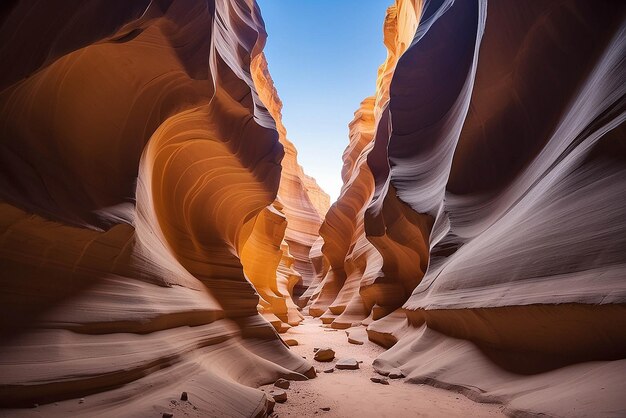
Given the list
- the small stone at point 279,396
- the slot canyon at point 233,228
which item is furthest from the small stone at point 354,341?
the small stone at point 279,396

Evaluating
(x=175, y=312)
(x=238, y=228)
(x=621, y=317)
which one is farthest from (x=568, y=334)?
A: (x=238, y=228)

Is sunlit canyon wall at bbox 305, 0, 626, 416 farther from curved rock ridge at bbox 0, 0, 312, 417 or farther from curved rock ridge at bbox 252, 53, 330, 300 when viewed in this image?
curved rock ridge at bbox 252, 53, 330, 300

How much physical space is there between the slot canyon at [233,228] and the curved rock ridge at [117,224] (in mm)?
18

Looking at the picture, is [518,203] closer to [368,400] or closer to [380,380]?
[380,380]

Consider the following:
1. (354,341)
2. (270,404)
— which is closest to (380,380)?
(270,404)

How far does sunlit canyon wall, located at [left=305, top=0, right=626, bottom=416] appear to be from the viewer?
9.04 ft

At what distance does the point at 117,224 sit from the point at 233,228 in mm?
4494

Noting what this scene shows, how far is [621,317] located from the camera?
7.95ft

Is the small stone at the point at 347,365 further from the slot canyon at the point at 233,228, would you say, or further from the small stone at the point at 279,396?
the small stone at the point at 279,396

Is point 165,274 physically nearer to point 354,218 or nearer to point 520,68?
point 520,68

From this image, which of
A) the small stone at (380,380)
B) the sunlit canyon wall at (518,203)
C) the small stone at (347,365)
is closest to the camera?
the sunlit canyon wall at (518,203)

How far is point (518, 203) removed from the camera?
15.1 ft

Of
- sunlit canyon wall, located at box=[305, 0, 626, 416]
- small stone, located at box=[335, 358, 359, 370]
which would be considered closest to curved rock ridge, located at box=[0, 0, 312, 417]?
small stone, located at box=[335, 358, 359, 370]

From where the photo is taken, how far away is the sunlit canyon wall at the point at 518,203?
276 cm
